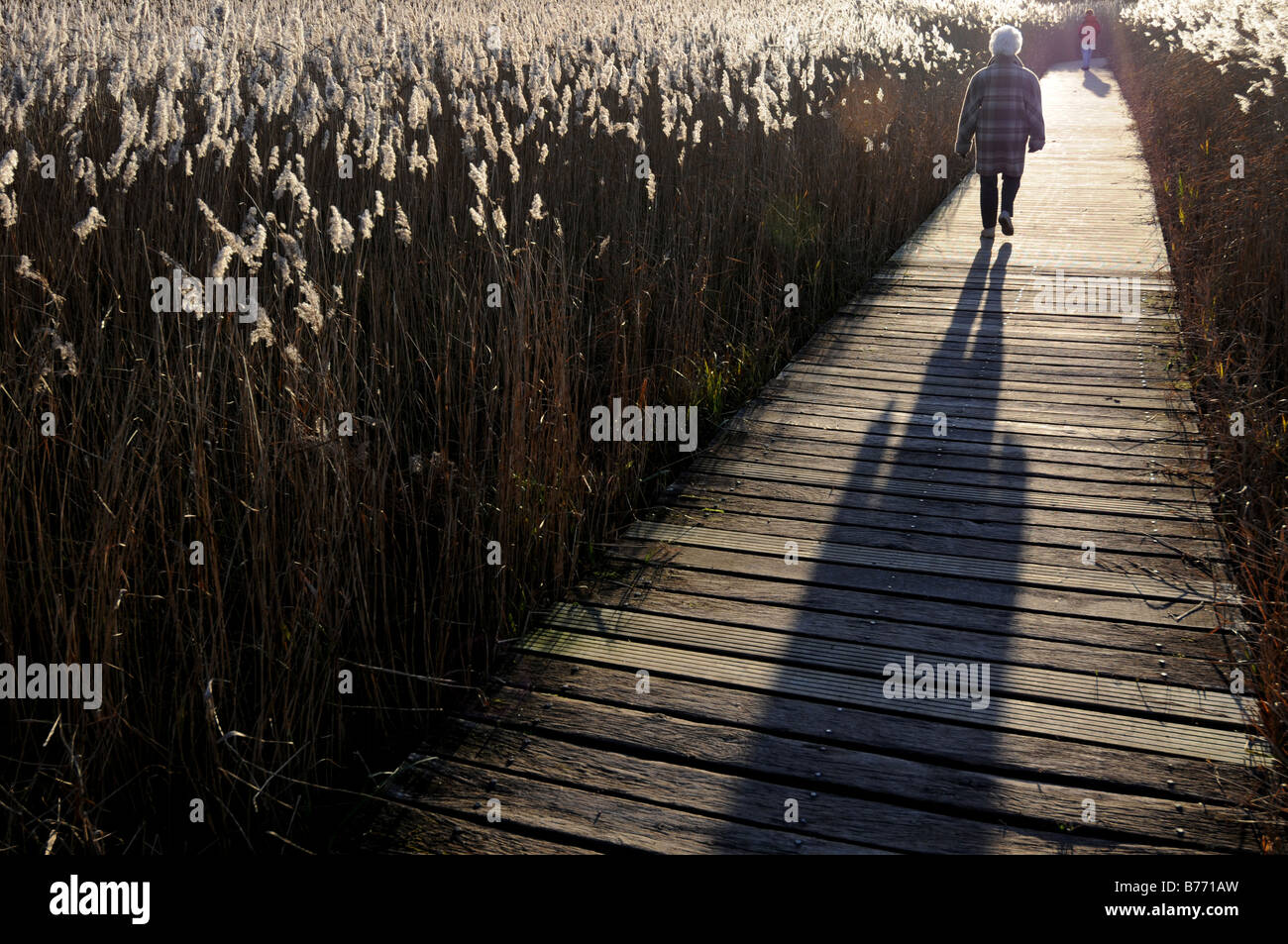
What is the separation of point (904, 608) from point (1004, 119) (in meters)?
5.31

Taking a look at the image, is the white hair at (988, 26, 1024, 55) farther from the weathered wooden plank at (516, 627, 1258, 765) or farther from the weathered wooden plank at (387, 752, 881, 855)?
the weathered wooden plank at (387, 752, 881, 855)

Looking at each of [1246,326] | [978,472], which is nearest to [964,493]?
[978,472]

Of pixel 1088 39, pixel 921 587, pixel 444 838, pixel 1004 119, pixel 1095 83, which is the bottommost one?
pixel 444 838

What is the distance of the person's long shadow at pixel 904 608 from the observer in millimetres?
2168

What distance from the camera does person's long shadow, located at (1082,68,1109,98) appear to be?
17641mm

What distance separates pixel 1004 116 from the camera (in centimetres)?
723

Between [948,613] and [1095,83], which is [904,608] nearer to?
[948,613]

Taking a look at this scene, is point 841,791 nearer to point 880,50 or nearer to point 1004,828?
point 1004,828

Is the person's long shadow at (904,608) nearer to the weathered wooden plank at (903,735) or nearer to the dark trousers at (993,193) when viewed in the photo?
the weathered wooden plank at (903,735)

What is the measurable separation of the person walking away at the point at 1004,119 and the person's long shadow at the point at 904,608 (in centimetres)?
278

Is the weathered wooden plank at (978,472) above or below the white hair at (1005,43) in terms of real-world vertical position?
below

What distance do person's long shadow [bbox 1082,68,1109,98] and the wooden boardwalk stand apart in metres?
14.8

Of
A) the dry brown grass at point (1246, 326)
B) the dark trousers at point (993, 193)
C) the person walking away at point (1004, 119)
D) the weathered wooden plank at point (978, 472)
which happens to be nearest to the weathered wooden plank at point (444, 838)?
the dry brown grass at point (1246, 326)
